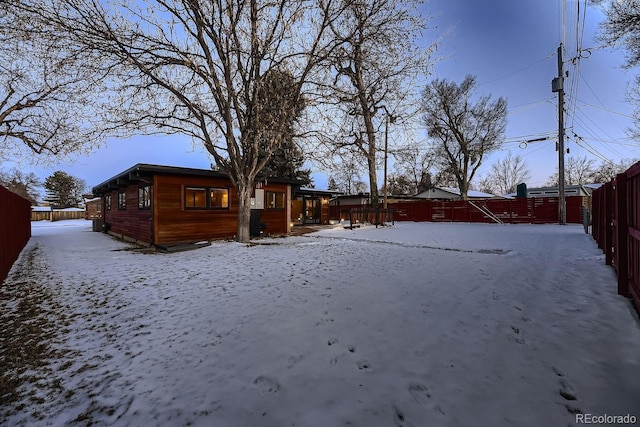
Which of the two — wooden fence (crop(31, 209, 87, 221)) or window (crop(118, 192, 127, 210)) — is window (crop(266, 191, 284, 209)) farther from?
wooden fence (crop(31, 209, 87, 221))

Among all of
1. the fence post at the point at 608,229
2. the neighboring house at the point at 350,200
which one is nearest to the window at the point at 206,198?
the fence post at the point at 608,229

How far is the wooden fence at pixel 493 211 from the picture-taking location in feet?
63.8

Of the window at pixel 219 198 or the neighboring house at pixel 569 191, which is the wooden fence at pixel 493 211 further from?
the neighboring house at pixel 569 191

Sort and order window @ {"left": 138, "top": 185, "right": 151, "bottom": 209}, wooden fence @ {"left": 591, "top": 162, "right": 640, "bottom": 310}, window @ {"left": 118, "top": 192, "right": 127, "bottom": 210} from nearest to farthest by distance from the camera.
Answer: wooden fence @ {"left": 591, "top": 162, "right": 640, "bottom": 310} < window @ {"left": 138, "top": 185, "right": 151, "bottom": 209} < window @ {"left": 118, "top": 192, "right": 127, "bottom": 210}

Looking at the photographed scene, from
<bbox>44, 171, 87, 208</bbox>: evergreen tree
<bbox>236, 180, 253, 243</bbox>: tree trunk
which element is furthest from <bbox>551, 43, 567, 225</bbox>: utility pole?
<bbox>44, 171, 87, 208</bbox>: evergreen tree

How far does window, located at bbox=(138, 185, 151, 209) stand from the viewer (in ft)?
36.8

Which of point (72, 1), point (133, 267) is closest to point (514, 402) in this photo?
point (133, 267)

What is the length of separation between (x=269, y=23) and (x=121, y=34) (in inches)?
170

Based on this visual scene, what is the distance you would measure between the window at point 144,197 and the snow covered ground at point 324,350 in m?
6.19

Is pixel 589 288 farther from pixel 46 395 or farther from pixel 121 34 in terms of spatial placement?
pixel 121 34

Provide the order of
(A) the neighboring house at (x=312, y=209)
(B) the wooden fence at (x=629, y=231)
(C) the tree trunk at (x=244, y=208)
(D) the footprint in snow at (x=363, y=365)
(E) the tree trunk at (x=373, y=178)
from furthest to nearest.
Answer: (A) the neighboring house at (x=312, y=209), (E) the tree trunk at (x=373, y=178), (C) the tree trunk at (x=244, y=208), (B) the wooden fence at (x=629, y=231), (D) the footprint in snow at (x=363, y=365)

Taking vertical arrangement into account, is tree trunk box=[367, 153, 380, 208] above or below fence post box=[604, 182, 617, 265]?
above

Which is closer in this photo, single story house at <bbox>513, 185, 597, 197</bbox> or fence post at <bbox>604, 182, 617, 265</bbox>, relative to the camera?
fence post at <bbox>604, 182, 617, 265</bbox>

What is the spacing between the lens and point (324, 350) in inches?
107
